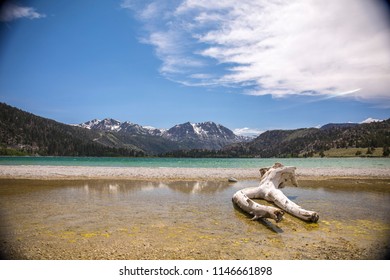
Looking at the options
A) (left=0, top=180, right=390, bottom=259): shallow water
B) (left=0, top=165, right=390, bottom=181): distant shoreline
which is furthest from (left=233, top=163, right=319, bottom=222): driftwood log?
(left=0, top=165, right=390, bottom=181): distant shoreline

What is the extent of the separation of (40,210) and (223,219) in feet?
31.1

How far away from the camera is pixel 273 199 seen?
14961 millimetres

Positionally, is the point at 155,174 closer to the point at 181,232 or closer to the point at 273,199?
the point at 273,199

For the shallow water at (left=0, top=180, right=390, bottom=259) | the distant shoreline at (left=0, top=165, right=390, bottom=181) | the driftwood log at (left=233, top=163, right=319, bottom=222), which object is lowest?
the distant shoreline at (left=0, top=165, right=390, bottom=181)

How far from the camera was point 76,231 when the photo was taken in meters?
9.47

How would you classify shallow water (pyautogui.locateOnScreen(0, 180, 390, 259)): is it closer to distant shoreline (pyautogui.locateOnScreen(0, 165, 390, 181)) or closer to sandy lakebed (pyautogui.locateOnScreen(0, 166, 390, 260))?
sandy lakebed (pyautogui.locateOnScreen(0, 166, 390, 260))

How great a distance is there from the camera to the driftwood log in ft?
35.7

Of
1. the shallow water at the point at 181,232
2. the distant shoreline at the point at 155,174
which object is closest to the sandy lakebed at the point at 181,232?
the shallow water at the point at 181,232

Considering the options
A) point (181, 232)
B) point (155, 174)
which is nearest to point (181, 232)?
point (181, 232)

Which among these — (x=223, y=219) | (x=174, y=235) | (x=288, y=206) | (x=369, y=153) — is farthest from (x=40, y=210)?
(x=369, y=153)

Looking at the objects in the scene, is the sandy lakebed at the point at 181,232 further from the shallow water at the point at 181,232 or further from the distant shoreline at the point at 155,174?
the distant shoreline at the point at 155,174
